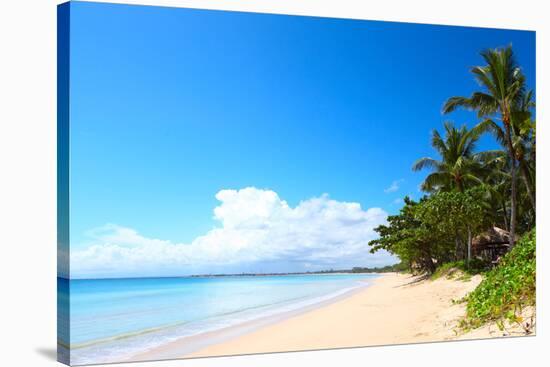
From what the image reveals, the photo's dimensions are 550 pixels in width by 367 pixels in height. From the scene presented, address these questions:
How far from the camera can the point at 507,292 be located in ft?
24.6

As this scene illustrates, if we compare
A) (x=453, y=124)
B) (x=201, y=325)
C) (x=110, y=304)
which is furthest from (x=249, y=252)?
(x=453, y=124)

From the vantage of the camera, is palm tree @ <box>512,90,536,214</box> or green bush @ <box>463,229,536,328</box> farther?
palm tree @ <box>512,90,536,214</box>

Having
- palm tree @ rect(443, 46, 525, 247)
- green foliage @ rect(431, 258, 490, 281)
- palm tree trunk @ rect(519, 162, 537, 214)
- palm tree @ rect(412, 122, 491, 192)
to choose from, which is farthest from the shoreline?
palm tree trunk @ rect(519, 162, 537, 214)

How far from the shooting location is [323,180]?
8.08m

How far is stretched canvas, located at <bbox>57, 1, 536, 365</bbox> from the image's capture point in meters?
6.21

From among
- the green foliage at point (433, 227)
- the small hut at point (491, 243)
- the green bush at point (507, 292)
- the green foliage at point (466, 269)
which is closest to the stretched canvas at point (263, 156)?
the green bush at point (507, 292)

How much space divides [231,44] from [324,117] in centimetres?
167

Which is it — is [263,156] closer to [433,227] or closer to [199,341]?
[199,341]

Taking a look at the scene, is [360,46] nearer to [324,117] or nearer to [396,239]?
[324,117]

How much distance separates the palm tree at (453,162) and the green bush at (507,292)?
1715 millimetres

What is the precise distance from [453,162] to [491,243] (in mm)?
2075

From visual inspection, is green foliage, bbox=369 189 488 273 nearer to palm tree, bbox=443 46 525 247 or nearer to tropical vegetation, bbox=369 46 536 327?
tropical vegetation, bbox=369 46 536 327

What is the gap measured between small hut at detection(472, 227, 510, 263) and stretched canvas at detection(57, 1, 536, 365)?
3679mm

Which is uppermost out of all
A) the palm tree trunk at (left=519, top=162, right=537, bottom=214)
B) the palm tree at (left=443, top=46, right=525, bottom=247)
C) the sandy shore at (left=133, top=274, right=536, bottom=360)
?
the palm tree at (left=443, top=46, right=525, bottom=247)
